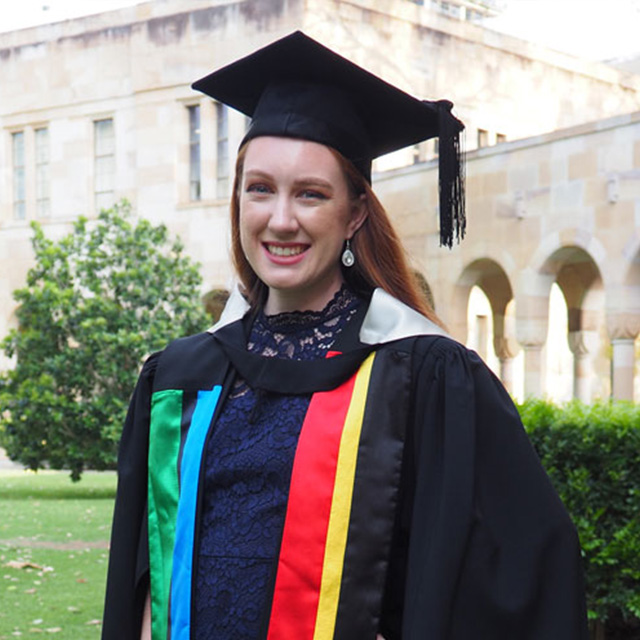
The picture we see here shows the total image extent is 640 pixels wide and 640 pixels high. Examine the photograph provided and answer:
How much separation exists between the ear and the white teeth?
141 millimetres

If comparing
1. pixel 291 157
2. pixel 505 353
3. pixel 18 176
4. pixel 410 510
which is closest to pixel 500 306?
pixel 505 353

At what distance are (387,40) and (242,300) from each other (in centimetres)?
2112

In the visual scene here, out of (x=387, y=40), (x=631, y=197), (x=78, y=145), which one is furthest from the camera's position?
(x=78, y=145)

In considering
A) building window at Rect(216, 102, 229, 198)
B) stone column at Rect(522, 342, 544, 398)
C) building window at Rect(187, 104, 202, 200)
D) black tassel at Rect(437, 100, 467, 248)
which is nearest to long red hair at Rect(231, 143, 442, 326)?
black tassel at Rect(437, 100, 467, 248)

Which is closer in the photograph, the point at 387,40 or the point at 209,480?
the point at 209,480

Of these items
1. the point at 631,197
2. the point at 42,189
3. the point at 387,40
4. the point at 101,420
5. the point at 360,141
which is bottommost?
the point at 101,420

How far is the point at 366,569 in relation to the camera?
2.39 meters

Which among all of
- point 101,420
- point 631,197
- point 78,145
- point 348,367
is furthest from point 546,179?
point 348,367

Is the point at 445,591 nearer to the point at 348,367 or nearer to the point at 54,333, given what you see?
the point at 348,367

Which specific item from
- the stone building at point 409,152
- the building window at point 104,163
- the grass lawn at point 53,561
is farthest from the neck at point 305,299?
the building window at point 104,163

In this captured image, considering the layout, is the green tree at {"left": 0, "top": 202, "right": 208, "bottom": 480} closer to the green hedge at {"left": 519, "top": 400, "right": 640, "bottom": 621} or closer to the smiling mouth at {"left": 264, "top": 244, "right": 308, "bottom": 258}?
the green hedge at {"left": 519, "top": 400, "right": 640, "bottom": 621}

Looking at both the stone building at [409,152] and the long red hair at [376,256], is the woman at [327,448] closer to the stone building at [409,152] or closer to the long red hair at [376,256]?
the long red hair at [376,256]

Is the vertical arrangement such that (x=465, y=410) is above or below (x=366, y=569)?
above

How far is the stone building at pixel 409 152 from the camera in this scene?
1639 cm
